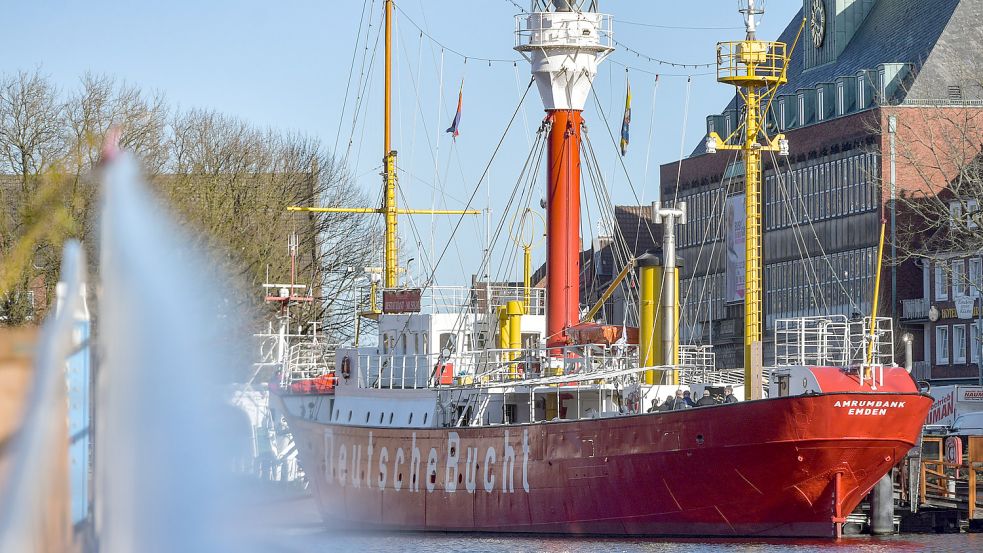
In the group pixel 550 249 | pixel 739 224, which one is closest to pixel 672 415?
pixel 550 249

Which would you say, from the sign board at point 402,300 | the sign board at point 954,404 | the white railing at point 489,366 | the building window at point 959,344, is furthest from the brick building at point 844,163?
the sign board at point 402,300

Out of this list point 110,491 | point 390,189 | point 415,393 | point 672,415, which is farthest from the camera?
point 390,189

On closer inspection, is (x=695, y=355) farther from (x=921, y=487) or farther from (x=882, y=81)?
(x=882, y=81)

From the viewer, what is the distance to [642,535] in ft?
122

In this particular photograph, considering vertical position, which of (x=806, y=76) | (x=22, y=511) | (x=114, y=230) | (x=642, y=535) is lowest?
(x=642, y=535)

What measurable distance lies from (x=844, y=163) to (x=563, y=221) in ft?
182

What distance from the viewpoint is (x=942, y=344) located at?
292 ft

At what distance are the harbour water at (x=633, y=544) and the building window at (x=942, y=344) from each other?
51.3 metres

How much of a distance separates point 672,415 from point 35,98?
24.7 m

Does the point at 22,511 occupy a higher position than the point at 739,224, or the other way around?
the point at 739,224

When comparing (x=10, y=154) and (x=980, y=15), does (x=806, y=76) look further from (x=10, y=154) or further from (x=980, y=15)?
(x=10, y=154)

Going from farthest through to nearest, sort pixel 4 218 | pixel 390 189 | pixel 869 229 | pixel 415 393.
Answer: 1. pixel 869 229
2. pixel 390 189
3. pixel 4 218
4. pixel 415 393

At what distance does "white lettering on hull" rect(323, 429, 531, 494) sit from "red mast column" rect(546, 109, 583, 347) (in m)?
4.23

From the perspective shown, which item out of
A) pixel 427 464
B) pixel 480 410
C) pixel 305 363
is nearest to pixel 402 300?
pixel 427 464
